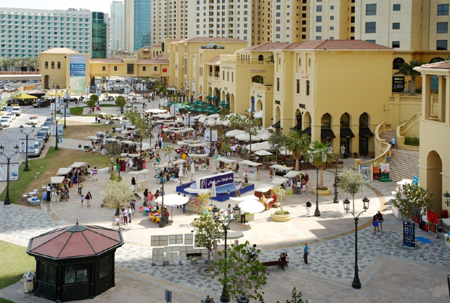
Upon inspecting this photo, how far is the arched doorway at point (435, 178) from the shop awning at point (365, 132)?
74.0 ft

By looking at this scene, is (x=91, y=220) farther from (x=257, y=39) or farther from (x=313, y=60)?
(x=257, y=39)

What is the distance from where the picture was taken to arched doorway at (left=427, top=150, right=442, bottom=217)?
121 feet

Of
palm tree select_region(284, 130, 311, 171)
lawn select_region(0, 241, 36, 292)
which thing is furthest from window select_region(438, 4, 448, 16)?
lawn select_region(0, 241, 36, 292)

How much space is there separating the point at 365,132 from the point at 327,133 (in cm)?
436

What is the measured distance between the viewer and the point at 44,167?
5544 centimetres

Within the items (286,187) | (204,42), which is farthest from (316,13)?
(286,187)

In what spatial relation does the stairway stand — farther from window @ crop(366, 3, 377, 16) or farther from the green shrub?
window @ crop(366, 3, 377, 16)

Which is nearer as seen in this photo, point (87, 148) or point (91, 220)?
point (91, 220)

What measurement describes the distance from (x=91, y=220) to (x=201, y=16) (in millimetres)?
139641

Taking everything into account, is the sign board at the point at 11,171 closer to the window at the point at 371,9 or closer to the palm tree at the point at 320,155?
the palm tree at the point at 320,155

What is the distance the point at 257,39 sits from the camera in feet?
554

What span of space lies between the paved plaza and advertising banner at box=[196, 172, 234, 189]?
66.6 inches

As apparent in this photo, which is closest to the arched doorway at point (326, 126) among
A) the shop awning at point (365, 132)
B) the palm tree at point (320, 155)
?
the shop awning at point (365, 132)

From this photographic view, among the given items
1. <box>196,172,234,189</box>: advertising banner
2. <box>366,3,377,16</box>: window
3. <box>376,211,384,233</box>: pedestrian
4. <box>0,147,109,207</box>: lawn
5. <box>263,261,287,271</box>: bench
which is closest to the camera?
<box>263,261,287,271</box>: bench
